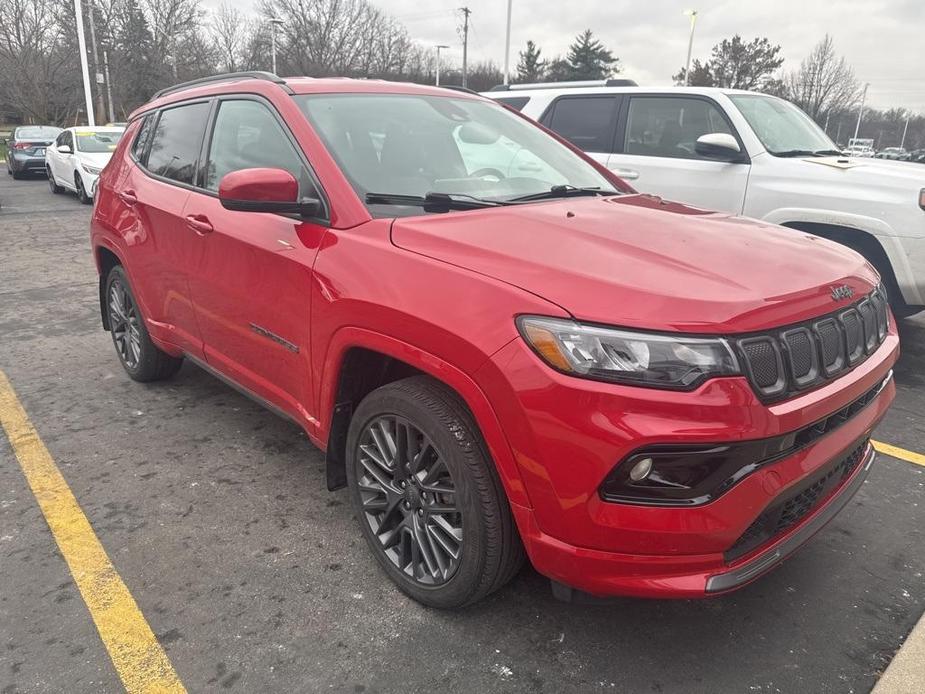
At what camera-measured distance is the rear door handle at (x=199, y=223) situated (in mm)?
3285

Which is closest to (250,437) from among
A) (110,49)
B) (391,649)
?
(391,649)

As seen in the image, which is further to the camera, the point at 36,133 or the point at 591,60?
the point at 591,60

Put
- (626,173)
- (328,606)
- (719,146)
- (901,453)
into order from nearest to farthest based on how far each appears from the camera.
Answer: (328,606), (901,453), (719,146), (626,173)

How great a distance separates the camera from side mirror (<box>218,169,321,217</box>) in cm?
257

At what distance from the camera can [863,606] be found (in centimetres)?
253

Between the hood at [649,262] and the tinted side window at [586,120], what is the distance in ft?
13.6

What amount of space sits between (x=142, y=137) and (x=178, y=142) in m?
0.67

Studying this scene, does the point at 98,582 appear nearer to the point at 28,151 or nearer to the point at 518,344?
the point at 518,344

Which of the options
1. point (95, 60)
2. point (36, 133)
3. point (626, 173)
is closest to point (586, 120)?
point (626, 173)

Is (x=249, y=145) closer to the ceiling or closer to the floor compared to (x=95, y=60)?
closer to the floor

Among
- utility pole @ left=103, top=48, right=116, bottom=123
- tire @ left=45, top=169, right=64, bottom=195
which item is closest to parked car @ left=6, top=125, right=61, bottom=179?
tire @ left=45, top=169, right=64, bottom=195

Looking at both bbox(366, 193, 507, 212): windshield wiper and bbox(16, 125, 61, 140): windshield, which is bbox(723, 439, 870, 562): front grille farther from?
bbox(16, 125, 61, 140): windshield

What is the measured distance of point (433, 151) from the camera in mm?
2994

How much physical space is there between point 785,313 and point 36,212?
50.0 ft
